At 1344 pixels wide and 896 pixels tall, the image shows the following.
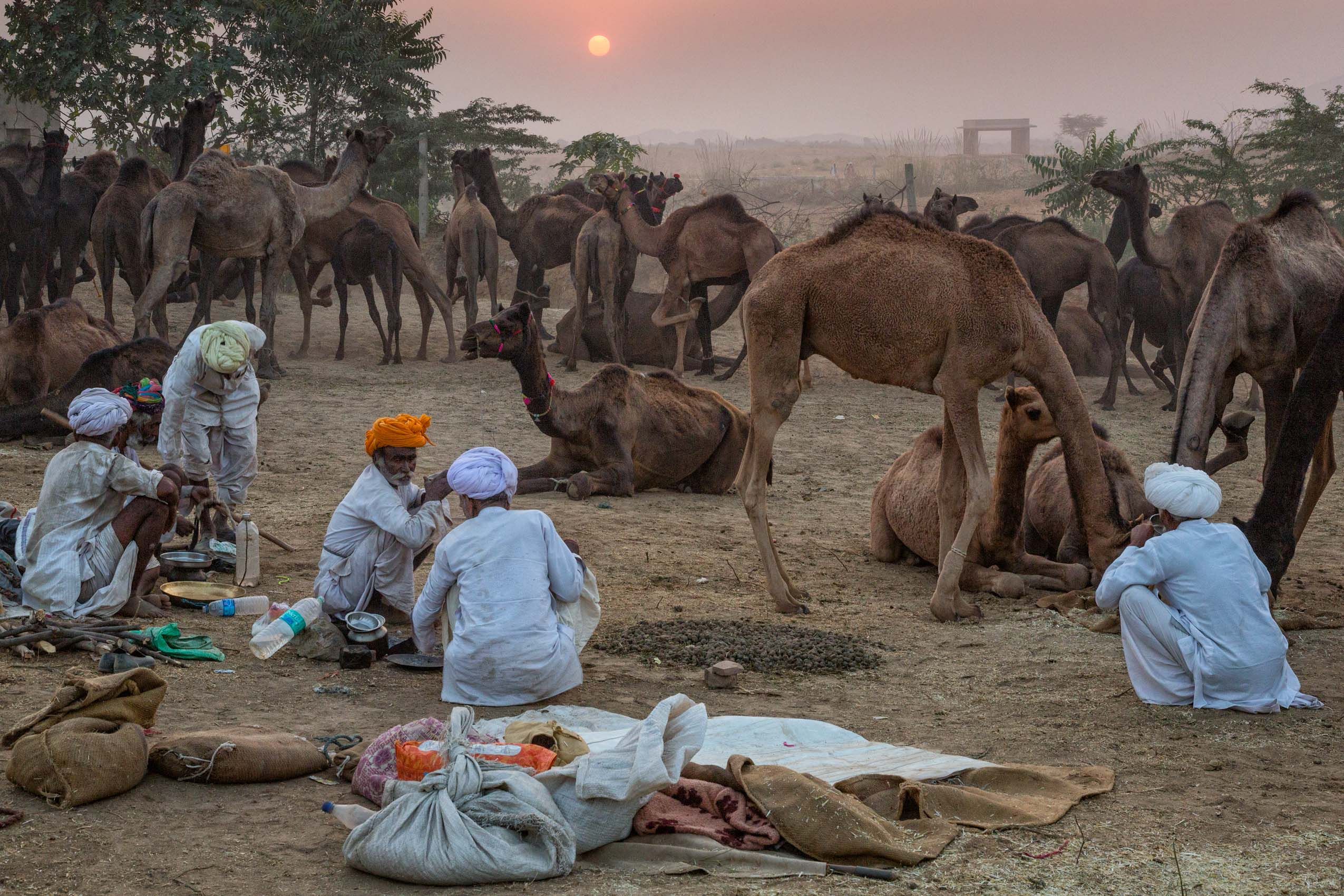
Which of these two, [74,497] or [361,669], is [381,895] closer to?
[361,669]

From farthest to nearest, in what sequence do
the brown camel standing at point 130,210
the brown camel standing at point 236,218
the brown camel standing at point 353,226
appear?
the brown camel standing at point 353,226, the brown camel standing at point 130,210, the brown camel standing at point 236,218

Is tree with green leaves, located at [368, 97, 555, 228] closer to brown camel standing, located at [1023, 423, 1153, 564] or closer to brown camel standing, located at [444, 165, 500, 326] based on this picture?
brown camel standing, located at [444, 165, 500, 326]

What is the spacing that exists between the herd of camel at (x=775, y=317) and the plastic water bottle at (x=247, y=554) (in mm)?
2744

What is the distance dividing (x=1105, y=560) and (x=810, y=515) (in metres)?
3.33

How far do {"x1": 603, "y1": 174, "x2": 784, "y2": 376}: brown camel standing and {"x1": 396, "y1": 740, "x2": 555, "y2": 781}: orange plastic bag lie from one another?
1190 cm

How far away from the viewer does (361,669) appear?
19.9 ft

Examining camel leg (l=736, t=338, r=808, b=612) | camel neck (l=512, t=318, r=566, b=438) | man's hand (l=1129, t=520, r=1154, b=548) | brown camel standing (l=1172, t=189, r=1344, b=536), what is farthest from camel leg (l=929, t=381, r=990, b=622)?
camel neck (l=512, t=318, r=566, b=438)

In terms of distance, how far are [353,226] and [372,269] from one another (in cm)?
79

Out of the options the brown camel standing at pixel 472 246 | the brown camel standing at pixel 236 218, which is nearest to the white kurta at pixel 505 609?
the brown camel standing at pixel 236 218

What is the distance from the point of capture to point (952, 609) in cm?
735

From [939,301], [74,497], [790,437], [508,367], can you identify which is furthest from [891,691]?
[508,367]

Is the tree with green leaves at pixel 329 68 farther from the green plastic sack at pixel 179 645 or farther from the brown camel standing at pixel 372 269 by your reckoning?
the green plastic sack at pixel 179 645

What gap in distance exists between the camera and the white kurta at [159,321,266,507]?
7.93m

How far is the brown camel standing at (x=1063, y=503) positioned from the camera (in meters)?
8.03
